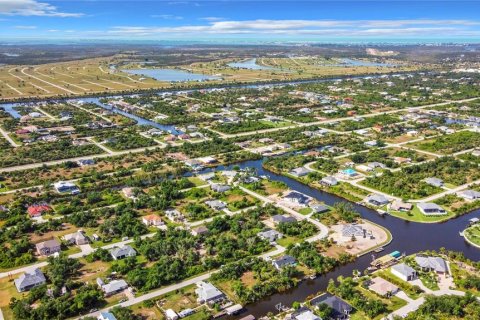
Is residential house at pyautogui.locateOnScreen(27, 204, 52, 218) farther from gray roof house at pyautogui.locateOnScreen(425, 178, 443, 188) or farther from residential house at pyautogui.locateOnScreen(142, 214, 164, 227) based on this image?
gray roof house at pyautogui.locateOnScreen(425, 178, 443, 188)

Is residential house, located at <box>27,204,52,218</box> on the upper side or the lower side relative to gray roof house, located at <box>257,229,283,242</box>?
upper

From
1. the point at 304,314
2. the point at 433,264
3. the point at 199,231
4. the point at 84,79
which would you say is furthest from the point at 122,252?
the point at 84,79

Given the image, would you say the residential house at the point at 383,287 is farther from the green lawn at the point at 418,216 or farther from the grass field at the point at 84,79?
the grass field at the point at 84,79

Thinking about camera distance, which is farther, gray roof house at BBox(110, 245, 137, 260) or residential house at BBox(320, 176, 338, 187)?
residential house at BBox(320, 176, 338, 187)

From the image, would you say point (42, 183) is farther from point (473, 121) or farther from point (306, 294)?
point (473, 121)

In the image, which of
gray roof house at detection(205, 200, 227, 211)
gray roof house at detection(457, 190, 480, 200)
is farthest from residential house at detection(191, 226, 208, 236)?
gray roof house at detection(457, 190, 480, 200)

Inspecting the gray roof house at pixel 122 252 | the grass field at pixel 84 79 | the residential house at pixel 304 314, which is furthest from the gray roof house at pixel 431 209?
the grass field at pixel 84 79
